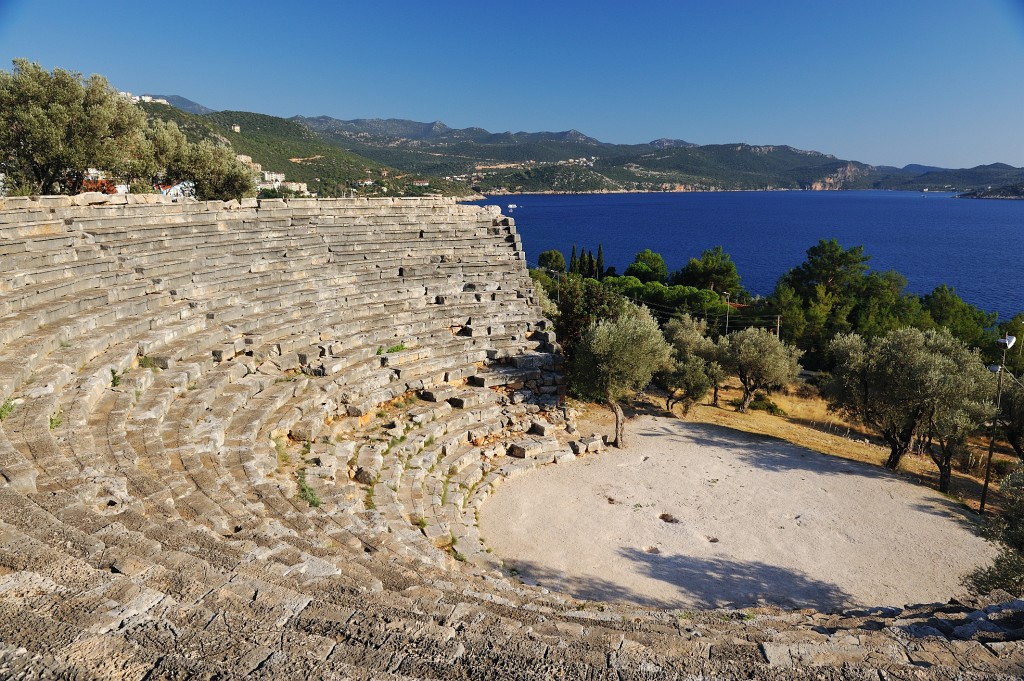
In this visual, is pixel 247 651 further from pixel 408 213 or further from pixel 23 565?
pixel 408 213

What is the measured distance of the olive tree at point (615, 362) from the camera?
53.7ft

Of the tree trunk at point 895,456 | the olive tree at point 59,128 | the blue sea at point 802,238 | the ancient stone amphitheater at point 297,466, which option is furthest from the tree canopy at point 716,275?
the olive tree at point 59,128

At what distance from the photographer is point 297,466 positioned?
10.5m

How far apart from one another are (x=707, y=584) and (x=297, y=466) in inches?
303

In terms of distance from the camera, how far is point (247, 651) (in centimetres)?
369

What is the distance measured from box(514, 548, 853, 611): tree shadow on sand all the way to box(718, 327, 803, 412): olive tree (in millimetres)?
12796

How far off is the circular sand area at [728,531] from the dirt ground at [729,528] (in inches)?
1.3

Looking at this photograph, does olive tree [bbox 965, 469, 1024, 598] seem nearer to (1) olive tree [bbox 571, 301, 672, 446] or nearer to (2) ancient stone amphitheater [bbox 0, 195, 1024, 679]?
(2) ancient stone amphitheater [bbox 0, 195, 1024, 679]

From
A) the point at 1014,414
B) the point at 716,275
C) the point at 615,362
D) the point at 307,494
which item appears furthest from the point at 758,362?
the point at 716,275

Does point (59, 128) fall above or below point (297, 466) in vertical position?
above

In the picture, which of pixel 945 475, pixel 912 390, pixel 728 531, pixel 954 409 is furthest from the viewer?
pixel 912 390

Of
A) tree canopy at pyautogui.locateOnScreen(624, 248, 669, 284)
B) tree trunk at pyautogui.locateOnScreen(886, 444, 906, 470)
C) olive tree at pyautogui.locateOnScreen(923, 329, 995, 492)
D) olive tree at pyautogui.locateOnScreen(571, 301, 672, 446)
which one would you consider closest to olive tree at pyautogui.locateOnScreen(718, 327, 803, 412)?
tree trunk at pyautogui.locateOnScreen(886, 444, 906, 470)

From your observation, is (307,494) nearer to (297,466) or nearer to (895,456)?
(297,466)

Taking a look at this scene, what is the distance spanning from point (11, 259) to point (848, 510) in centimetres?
1887
